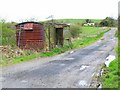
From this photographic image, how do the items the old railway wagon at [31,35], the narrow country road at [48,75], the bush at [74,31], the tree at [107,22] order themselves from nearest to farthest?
the narrow country road at [48,75], the old railway wagon at [31,35], the bush at [74,31], the tree at [107,22]

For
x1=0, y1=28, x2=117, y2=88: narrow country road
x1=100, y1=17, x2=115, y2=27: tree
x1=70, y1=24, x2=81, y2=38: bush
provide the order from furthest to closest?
x1=100, y1=17, x2=115, y2=27: tree, x1=70, y1=24, x2=81, y2=38: bush, x1=0, y1=28, x2=117, y2=88: narrow country road

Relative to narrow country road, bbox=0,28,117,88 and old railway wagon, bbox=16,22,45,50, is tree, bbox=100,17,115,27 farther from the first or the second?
narrow country road, bbox=0,28,117,88

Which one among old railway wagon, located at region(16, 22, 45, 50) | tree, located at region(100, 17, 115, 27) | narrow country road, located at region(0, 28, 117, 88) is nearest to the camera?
narrow country road, located at region(0, 28, 117, 88)

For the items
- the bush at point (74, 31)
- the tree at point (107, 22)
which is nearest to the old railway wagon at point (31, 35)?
the bush at point (74, 31)

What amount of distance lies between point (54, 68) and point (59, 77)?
2.82m

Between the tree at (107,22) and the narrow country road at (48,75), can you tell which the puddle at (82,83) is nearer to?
the narrow country road at (48,75)

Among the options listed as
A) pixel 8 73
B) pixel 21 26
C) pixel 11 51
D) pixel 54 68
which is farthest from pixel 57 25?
pixel 8 73

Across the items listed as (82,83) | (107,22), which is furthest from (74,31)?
(107,22)

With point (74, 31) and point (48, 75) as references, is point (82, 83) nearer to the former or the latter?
point (48, 75)

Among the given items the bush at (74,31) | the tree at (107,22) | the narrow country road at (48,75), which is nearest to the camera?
the narrow country road at (48,75)

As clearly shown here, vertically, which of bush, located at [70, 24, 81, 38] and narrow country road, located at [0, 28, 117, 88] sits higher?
bush, located at [70, 24, 81, 38]

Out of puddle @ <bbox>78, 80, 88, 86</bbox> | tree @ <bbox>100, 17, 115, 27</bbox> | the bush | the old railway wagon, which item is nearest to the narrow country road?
puddle @ <bbox>78, 80, 88, 86</bbox>

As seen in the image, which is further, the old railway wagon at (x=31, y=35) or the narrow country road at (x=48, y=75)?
the old railway wagon at (x=31, y=35)

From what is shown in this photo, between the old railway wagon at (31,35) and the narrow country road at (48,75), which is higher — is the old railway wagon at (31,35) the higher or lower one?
the higher one
